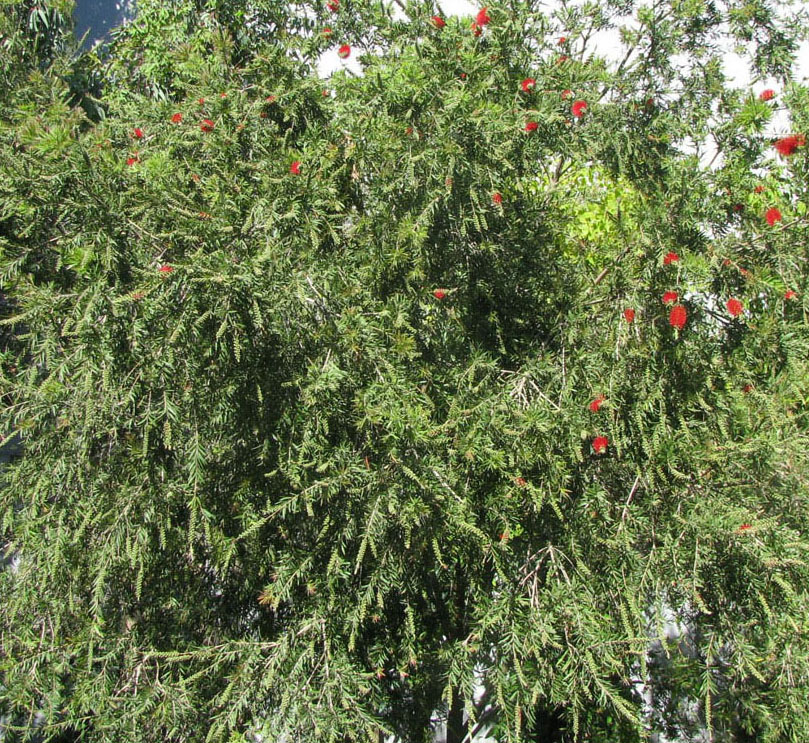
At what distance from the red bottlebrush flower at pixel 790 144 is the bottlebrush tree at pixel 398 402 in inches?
0.5

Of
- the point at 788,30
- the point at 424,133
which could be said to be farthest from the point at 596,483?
the point at 788,30

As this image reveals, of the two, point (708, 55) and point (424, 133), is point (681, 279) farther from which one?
point (708, 55)

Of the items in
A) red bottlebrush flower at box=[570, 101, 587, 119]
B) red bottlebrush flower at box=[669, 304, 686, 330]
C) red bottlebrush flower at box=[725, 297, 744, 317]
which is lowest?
red bottlebrush flower at box=[669, 304, 686, 330]

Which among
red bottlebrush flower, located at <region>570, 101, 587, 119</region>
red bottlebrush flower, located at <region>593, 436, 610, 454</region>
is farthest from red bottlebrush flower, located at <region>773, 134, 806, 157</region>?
red bottlebrush flower, located at <region>593, 436, 610, 454</region>

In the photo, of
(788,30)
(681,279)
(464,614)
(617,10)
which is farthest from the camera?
(617,10)

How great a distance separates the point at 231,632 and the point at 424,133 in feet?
7.38

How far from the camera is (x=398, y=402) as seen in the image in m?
2.46

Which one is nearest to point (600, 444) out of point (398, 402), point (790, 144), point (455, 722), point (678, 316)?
point (678, 316)

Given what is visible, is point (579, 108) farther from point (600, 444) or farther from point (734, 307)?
point (600, 444)

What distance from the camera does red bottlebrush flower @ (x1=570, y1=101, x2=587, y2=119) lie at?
3051 mm

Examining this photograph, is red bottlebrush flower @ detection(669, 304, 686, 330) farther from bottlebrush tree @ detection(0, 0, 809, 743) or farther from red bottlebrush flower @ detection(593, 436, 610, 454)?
red bottlebrush flower @ detection(593, 436, 610, 454)

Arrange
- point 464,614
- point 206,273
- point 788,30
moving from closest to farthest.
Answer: point 206,273
point 464,614
point 788,30

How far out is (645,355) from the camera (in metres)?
2.81

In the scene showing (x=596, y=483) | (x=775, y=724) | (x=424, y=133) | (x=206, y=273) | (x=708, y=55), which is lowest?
(x=775, y=724)
